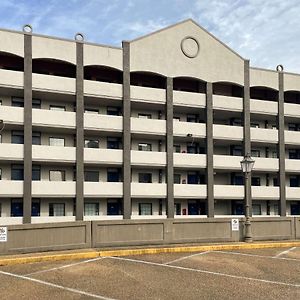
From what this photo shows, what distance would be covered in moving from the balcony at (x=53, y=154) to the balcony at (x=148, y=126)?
5873 millimetres

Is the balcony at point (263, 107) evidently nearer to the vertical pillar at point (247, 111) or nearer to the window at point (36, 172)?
the vertical pillar at point (247, 111)

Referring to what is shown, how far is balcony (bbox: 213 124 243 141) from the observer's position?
3972 centimetres

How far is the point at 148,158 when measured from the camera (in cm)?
3675

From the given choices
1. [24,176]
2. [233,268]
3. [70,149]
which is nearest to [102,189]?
[70,149]

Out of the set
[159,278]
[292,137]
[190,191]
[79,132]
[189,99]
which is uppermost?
[189,99]

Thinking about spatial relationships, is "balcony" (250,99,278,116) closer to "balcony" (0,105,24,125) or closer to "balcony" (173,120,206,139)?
"balcony" (173,120,206,139)

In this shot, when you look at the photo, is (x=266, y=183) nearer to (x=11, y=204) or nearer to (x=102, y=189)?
(x=102, y=189)

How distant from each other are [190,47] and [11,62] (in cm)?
1682

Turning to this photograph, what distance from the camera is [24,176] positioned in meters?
32.4

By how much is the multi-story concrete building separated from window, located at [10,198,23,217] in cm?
8

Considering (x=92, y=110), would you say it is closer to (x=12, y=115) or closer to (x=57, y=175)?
(x=57, y=175)

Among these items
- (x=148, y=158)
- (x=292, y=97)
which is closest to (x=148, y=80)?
(x=148, y=158)

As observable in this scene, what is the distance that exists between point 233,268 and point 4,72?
2581 centimetres

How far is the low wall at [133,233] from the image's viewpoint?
15.8 metres
